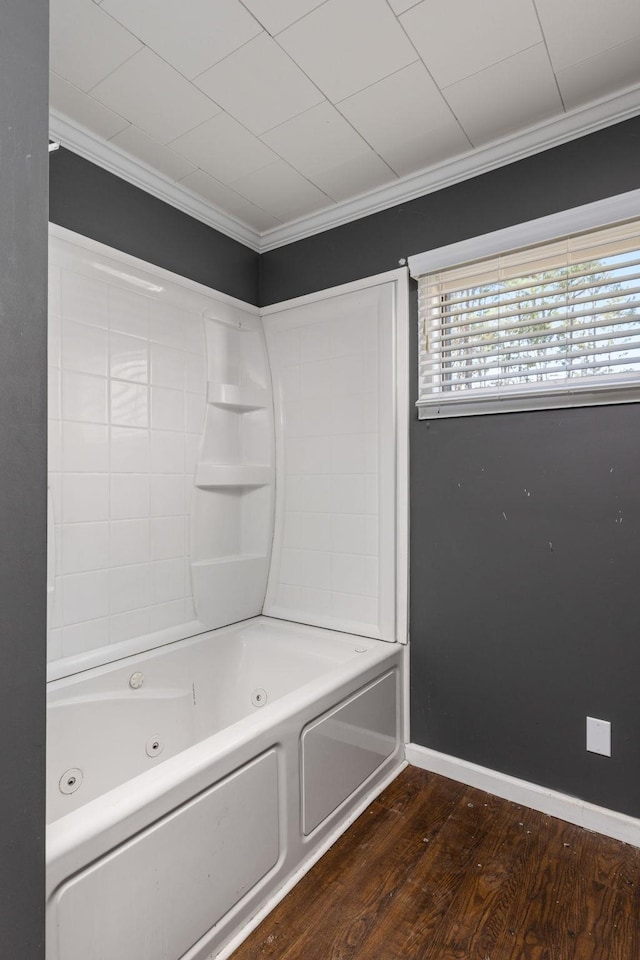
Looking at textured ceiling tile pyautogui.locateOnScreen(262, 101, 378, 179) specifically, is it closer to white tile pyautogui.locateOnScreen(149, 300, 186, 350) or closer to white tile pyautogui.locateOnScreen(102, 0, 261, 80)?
white tile pyautogui.locateOnScreen(102, 0, 261, 80)

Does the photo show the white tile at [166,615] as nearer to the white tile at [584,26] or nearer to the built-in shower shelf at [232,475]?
the built-in shower shelf at [232,475]

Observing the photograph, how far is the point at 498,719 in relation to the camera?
201 cm

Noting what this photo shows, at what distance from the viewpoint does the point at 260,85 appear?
1.66 meters

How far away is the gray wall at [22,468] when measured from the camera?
81 centimetres

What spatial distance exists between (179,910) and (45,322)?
136 cm

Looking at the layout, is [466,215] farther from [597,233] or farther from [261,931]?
[261,931]

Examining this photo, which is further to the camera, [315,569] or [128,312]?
[315,569]

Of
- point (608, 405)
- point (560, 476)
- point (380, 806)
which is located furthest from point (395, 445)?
point (380, 806)

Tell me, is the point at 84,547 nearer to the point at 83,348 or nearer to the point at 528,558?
the point at 83,348

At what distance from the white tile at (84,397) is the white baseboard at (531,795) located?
1.90m

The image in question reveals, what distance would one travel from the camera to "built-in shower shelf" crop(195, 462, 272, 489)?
2.37 meters

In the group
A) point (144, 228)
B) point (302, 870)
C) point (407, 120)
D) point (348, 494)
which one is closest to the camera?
point (302, 870)

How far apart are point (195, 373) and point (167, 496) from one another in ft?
1.90

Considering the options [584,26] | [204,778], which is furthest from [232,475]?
[584,26]
